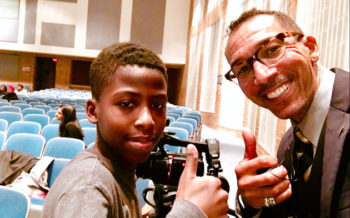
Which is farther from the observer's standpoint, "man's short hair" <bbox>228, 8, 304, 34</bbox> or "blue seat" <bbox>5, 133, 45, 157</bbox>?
"blue seat" <bbox>5, 133, 45, 157</bbox>

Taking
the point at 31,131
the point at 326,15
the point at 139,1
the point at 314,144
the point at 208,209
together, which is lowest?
the point at 31,131

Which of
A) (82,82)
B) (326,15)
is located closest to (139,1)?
(82,82)

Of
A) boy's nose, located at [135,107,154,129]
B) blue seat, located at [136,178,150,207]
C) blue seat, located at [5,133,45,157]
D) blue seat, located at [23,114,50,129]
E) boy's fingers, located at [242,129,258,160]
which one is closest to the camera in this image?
boy's nose, located at [135,107,154,129]

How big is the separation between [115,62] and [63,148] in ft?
8.47

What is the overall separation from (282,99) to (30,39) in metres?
15.6

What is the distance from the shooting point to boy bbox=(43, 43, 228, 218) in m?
0.67

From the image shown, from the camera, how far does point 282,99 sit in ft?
3.41

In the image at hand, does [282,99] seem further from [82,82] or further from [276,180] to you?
[82,82]

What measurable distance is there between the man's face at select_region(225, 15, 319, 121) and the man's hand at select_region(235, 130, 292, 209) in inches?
7.9

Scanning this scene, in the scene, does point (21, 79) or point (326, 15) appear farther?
point (21, 79)

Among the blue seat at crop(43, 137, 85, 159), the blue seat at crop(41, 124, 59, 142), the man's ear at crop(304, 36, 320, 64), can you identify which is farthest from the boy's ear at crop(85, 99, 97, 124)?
the blue seat at crop(41, 124, 59, 142)

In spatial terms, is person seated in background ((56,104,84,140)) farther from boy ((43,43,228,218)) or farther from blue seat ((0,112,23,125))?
boy ((43,43,228,218))

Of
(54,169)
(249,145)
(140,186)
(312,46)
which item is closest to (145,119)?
(249,145)

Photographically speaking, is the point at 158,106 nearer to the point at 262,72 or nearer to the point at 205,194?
the point at 205,194
